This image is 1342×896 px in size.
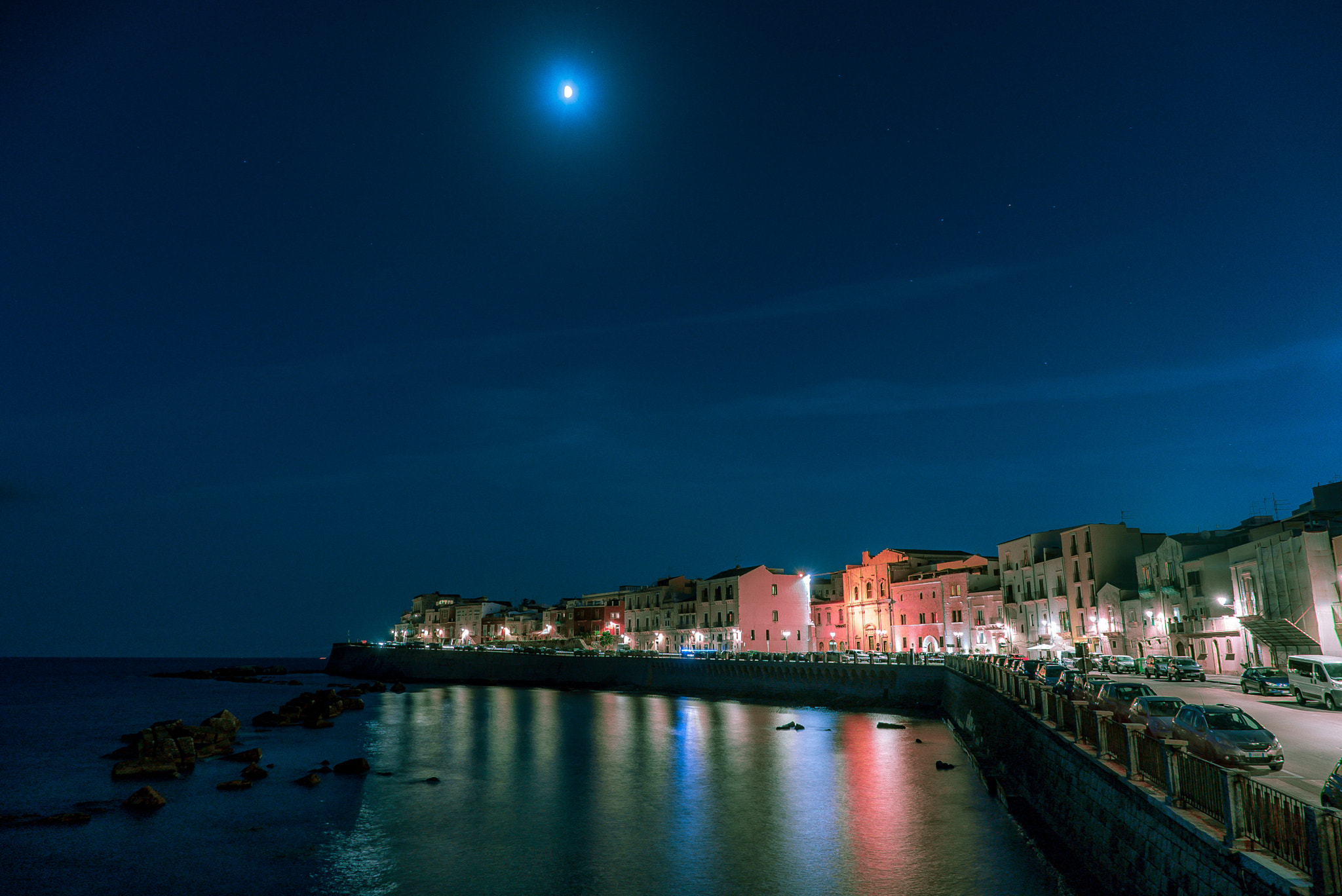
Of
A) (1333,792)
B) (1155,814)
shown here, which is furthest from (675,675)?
(1333,792)

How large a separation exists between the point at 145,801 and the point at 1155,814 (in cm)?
3833

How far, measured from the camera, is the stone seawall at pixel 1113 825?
12.4m

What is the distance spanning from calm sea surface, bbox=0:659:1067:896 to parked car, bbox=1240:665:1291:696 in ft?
48.6

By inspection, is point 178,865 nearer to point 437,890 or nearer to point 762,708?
point 437,890

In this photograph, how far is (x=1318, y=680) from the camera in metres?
34.8

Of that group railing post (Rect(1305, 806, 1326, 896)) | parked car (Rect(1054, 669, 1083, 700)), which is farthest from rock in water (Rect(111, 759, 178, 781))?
railing post (Rect(1305, 806, 1326, 896))

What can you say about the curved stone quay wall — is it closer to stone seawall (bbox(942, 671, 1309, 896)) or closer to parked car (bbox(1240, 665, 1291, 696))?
stone seawall (bbox(942, 671, 1309, 896))

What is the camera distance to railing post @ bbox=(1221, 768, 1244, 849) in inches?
493

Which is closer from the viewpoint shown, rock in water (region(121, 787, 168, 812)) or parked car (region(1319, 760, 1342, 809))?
parked car (region(1319, 760, 1342, 809))

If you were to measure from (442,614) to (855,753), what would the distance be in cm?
16501

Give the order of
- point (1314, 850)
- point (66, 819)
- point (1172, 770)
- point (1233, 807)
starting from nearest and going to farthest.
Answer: point (1314, 850)
point (1233, 807)
point (1172, 770)
point (66, 819)

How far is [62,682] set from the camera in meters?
162

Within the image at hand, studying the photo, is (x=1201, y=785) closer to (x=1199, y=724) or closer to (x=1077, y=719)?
(x=1199, y=724)

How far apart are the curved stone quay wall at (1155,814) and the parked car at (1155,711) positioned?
6.33 feet
